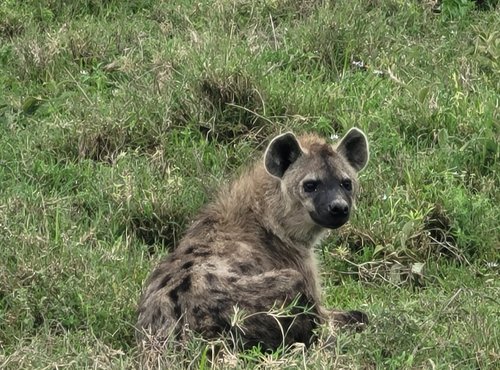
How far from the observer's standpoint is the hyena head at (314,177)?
6340mm

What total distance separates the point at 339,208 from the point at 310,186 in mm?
267

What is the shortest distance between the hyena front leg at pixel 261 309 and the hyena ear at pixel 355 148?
1083 mm

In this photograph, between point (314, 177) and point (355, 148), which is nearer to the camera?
point (314, 177)

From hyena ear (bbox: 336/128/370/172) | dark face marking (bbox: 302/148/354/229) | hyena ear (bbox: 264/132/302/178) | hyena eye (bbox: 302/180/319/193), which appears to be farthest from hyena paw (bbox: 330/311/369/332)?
hyena ear (bbox: 336/128/370/172)

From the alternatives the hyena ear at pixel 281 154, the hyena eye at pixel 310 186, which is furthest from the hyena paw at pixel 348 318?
the hyena ear at pixel 281 154

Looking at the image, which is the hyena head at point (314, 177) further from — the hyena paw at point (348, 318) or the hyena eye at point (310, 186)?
the hyena paw at point (348, 318)

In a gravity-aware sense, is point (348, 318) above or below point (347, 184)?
below

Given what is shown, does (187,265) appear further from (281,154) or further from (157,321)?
(281,154)

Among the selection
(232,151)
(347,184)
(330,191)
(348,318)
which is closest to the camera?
(348,318)

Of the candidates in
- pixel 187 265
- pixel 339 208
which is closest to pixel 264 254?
A: pixel 339 208

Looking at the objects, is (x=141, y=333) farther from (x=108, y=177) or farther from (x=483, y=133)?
(x=483, y=133)

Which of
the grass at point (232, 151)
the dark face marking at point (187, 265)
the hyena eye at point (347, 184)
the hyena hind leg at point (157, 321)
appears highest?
the dark face marking at point (187, 265)

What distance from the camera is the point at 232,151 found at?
7.93 m

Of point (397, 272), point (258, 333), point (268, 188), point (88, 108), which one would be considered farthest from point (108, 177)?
point (258, 333)
